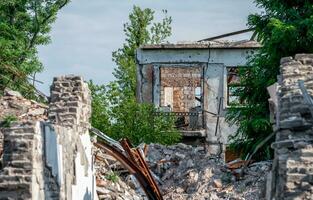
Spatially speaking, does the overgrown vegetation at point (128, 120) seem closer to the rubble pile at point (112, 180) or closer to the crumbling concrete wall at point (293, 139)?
the rubble pile at point (112, 180)

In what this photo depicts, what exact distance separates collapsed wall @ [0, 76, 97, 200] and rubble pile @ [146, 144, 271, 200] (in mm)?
4424

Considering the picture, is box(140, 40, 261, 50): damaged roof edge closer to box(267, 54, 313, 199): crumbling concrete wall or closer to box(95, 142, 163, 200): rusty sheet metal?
box(95, 142, 163, 200): rusty sheet metal

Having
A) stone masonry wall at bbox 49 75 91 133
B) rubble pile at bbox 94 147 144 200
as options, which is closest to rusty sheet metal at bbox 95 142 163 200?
rubble pile at bbox 94 147 144 200

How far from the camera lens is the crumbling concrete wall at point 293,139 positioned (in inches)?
414

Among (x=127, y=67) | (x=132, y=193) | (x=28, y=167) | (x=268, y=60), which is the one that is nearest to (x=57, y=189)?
(x=28, y=167)

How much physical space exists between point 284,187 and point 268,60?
12.8 meters

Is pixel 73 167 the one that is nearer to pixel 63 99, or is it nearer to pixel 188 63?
pixel 63 99

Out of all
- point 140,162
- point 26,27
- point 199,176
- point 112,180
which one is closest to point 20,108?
point 112,180

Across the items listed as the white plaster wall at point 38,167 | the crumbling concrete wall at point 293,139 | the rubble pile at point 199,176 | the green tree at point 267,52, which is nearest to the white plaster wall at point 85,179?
the white plaster wall at point 38,167

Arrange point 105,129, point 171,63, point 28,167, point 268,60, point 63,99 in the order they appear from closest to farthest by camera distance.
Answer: point 28,167
point 63,99
point 268,60
point 105,129
point 171,63

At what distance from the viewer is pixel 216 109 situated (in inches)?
1304

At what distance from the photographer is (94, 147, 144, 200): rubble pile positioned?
19.1m

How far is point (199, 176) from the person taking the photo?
2216 centimetres

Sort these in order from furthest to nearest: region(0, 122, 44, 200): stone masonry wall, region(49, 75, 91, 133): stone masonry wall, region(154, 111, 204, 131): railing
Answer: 1. region(154, 111, 204, 131): railing
2. region(49, 75, 91, 133): stone masonry wall
3. region(0, 122, 44, 200): stone masonry wall
